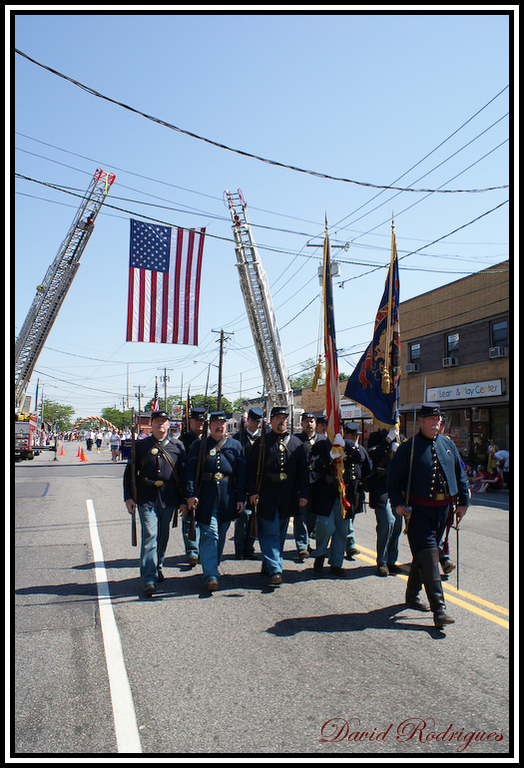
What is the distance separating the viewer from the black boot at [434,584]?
178 inches

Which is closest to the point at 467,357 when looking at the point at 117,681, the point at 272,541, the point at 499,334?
the point at 499,334

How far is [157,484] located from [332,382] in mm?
2450

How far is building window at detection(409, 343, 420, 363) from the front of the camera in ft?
89.1

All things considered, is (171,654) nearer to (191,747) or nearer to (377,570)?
(191,747)

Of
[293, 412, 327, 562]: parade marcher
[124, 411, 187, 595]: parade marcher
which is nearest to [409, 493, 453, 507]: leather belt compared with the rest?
[293, 412, 327, 562]: parade marcher

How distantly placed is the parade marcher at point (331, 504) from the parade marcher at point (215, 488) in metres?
1.05

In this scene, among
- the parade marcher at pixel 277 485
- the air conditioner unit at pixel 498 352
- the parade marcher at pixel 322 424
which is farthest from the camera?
the air conditioner unit at pixel 498 352

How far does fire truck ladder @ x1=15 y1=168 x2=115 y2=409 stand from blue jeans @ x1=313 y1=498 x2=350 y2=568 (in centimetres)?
1922

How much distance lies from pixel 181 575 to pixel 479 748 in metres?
4.02

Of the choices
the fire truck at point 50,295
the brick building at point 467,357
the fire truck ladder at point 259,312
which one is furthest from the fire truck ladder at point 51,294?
the brick building at point 467,357

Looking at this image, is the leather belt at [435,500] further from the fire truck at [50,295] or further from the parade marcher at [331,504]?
the fire truck at [50,295]

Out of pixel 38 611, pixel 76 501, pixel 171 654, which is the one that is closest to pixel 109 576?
pixel 38 611

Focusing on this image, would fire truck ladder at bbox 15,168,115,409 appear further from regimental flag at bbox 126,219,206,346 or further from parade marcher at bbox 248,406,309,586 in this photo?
parade marcher at bbox 248,406,309,586

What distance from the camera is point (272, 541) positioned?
236 inches
